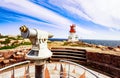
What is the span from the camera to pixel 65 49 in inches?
405

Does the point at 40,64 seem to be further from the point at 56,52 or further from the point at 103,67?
the point at 56,52

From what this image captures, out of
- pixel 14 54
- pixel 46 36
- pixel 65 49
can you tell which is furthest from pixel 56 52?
pixel 46 36

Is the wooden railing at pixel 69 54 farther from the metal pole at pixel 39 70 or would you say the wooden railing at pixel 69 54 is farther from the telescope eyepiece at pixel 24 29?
the telescope eyepiece at pixel 24 29

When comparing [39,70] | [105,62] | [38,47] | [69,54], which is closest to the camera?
[38,47]

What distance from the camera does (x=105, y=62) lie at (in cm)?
813

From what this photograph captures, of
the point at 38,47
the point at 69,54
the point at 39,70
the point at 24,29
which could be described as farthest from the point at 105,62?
the point at 24,29

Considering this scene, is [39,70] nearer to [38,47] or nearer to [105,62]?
[38,47]

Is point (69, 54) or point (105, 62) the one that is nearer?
point (105, 62)

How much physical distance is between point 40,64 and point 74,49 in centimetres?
750

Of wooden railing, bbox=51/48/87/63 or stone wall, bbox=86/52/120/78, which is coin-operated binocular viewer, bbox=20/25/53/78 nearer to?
stone wall, bbox=86/52/120/78

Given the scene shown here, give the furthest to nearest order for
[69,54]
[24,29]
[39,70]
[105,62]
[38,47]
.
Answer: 1. [69,54]
2. [105,62]
3. [39,70]
4. [38,47]
5. [24,29]

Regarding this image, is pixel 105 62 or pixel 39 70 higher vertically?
pixel 39 70

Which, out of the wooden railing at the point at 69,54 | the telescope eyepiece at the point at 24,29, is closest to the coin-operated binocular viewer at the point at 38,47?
the telescope eyepiece at the point at 24,29

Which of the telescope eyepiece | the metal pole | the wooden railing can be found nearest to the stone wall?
the wooden railing
